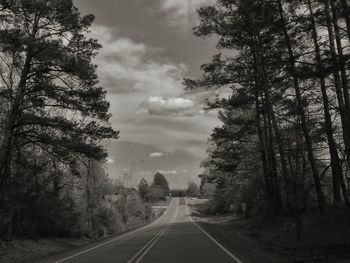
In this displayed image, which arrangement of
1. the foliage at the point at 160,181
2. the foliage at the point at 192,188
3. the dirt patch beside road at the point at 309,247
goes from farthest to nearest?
the foliage at the point at 160,181
the foliage at the point at 192,188
the dirt patch beside road at the point at 309,247

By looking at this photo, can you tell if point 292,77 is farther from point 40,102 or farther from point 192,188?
point 192,188

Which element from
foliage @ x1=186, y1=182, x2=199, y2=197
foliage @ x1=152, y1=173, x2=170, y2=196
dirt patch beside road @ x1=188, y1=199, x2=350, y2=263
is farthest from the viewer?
foliage @ x1=152, y1=173, x2=170, y2=196

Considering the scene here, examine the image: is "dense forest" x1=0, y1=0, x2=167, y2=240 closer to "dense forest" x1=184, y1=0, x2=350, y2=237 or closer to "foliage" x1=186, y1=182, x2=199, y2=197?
"dense forest" x1=184, y1=0, x2=350, y2=237

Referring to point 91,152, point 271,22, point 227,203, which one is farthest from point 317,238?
point 227,203

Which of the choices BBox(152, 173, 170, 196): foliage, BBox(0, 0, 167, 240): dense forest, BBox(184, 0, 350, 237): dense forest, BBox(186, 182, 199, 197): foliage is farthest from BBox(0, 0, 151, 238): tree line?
BBox(152, 173, 170, 196): foliage

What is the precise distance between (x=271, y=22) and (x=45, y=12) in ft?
31.4

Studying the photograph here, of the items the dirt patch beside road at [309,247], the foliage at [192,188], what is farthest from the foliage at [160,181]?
the dirt patch beside road at [309,247]

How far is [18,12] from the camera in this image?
56.1ft

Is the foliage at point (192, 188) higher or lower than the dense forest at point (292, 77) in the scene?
higher

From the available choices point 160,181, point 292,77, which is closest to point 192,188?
point 160,181

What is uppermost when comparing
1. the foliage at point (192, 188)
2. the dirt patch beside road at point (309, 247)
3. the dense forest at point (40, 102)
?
the foliage at point (192, 188)

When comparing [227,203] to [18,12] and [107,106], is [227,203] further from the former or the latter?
[18,12]

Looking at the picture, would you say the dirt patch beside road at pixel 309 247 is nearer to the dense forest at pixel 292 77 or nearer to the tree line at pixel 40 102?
the dense forest at pixel 292 77

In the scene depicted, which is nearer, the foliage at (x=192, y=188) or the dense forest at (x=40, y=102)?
the dense forest at (x=40, y=102)
